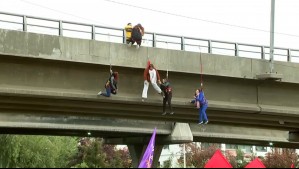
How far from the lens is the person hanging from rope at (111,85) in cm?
2144

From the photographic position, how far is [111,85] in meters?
21.5

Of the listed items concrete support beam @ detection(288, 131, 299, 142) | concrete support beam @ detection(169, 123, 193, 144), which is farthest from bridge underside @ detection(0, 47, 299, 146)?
concrete support beam @ detection(169, 123, 193, 144)

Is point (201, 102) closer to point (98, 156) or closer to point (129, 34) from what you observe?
point (129, 34)

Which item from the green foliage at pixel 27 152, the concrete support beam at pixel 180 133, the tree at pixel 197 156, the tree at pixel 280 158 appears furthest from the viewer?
the tree at pixel 197 156

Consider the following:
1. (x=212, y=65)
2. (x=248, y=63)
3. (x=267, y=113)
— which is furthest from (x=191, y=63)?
(x=267, y=113)

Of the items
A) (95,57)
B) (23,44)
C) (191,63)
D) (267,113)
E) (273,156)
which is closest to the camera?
(23,44)

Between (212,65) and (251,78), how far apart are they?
182 cm

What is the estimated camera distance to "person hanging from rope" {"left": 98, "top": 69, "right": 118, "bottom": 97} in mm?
21438

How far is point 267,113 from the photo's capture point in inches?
1035

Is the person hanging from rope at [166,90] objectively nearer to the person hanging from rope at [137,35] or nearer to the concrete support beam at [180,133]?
the person hanging from rope at [137,35]

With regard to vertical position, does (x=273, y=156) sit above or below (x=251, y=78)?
below

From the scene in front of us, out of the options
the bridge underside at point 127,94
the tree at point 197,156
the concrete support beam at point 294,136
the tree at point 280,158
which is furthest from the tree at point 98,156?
the bridge underside at point 127,94

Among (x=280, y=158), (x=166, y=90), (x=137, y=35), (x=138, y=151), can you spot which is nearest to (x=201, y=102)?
(x=166, y=90)

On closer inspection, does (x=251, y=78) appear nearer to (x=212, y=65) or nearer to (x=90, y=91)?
(x=212, y=65)
